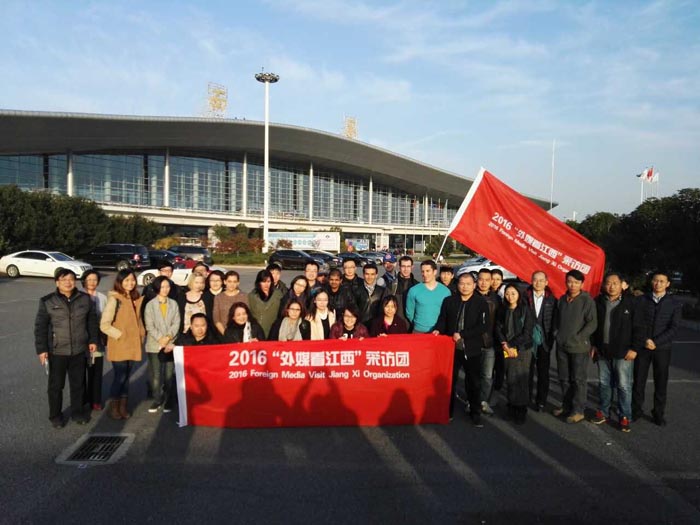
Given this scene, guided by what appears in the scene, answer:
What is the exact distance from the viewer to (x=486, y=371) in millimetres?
5645

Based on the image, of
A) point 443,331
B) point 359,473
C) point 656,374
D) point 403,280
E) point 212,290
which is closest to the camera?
point 359,473

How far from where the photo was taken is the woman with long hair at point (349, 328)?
5426mm

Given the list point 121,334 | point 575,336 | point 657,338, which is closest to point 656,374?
point 657,338

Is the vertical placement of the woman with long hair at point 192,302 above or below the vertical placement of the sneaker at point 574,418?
above

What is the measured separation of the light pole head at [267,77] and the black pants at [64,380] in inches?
1758

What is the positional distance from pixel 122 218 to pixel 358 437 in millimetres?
38740

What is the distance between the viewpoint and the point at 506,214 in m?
6.65

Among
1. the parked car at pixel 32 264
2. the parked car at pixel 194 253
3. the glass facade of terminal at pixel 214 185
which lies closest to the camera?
the parked car at pixel 32 264

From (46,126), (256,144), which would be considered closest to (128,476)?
(46,126)

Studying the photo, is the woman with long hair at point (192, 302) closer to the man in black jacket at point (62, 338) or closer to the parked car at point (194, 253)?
the man in black jacket at point (62, 338)

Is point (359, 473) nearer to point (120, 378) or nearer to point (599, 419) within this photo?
point (120, 378)

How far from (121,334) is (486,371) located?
410cm

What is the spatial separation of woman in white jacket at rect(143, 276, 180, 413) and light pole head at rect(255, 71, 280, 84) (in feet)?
144

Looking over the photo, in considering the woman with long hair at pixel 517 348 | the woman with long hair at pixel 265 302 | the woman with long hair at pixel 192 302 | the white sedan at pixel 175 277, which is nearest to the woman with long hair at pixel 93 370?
the woman with long hair at pixel 192 302
